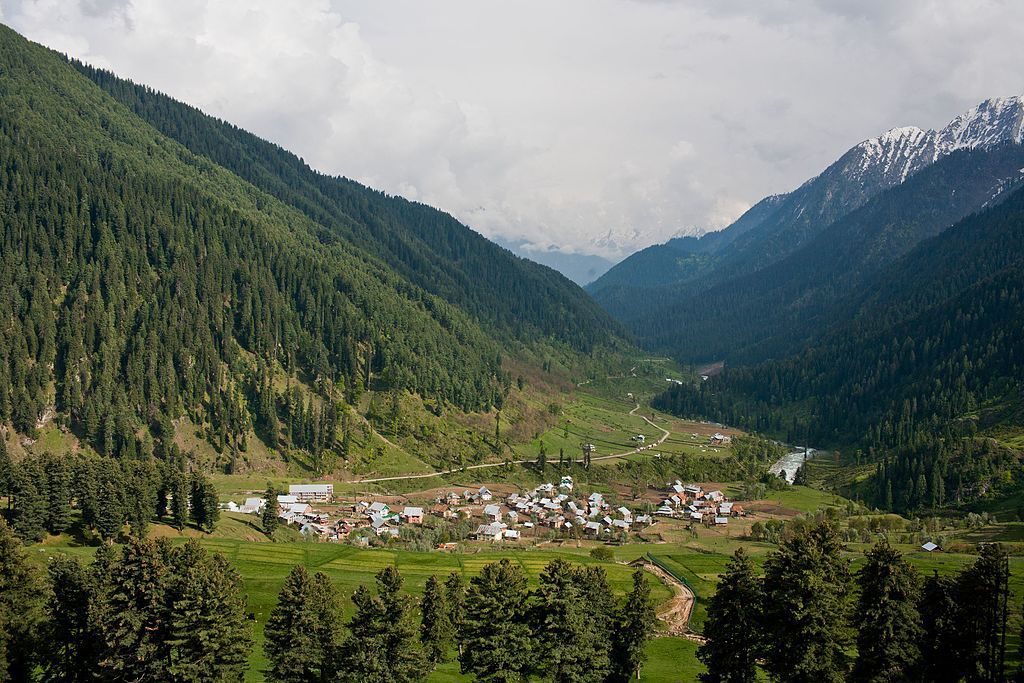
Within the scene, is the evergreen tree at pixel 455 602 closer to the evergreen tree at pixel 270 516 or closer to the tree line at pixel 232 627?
the tree line at pixel 232 627

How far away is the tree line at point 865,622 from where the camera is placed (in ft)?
151

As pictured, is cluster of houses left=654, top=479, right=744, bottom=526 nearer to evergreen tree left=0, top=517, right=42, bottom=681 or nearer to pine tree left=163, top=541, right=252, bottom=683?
pine tree left=163, top=541, right=252, bottom=683

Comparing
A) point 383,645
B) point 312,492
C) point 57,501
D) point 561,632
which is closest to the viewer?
point 383,645

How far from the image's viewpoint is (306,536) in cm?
12469

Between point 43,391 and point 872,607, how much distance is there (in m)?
163

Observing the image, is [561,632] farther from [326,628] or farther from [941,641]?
[941,641]

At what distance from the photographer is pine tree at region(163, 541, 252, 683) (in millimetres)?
49531

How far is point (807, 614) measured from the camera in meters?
46.0

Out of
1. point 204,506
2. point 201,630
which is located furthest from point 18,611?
point 204,506

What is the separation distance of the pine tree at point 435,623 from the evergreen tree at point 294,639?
15.4 m

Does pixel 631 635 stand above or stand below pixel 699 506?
below

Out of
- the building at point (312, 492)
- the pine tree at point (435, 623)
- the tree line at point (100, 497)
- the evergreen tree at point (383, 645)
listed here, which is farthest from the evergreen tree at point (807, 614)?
the building at point (312, 492)

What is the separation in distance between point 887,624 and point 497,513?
366ft

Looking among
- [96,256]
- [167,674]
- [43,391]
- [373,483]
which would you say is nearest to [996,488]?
[373,483]
